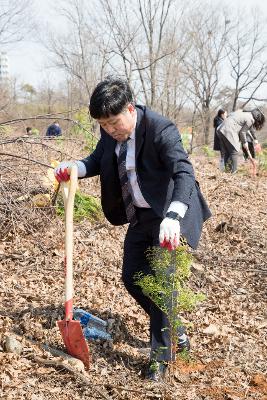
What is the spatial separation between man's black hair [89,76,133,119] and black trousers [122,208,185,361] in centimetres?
64

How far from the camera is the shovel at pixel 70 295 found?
2.61 meters

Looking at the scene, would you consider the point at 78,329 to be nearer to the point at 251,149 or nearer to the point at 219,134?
the point at 219,134

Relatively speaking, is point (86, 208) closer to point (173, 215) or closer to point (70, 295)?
point (70, 295)

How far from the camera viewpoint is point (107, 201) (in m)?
2.74

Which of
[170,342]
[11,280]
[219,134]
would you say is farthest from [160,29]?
[170,342]

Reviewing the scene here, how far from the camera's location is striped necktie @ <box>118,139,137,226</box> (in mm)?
2531

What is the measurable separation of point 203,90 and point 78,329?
21.9 m

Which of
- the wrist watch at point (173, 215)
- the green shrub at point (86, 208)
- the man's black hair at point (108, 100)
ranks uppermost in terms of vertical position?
the man's black hair at point (108, 100)

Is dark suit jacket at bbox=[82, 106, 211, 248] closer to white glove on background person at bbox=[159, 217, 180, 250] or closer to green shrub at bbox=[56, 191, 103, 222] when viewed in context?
white glove on background person at bbox=[159, 217, 180, 250]

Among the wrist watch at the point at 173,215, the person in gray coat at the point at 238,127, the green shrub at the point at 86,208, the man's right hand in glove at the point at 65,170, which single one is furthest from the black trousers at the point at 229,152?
the wrist watch at the point at 173,215

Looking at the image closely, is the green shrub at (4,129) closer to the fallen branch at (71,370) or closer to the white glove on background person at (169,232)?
the fallen branch at (71,370)

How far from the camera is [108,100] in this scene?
7.37 feet

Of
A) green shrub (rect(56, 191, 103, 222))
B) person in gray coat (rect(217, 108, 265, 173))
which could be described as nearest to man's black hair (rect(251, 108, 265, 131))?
person in gray coat (rect(217, 108, 265, 173))

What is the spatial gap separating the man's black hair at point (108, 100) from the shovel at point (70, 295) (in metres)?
0.47
